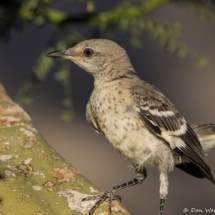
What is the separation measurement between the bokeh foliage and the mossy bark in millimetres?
753

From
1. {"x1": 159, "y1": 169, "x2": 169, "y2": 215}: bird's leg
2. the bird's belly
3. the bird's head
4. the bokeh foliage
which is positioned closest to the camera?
the bird's belly

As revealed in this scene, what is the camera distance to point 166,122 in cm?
309

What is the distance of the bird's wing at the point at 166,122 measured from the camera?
117 inches

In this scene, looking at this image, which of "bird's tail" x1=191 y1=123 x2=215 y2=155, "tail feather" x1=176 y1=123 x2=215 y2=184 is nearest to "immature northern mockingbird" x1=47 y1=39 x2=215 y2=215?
"tail feather" x1=176 y1=123 x2=215 y2=184

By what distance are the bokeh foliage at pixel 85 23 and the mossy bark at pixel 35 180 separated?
0.75 meters

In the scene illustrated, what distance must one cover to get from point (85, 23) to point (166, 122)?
1.52m

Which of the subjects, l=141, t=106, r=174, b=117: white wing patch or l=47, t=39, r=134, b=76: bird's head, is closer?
l=141, t=106, r=174, b=117: white wing patch

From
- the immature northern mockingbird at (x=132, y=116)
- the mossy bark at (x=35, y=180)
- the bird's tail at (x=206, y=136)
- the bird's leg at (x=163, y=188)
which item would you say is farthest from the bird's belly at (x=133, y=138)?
the bird's tail at (x=206, y=136)

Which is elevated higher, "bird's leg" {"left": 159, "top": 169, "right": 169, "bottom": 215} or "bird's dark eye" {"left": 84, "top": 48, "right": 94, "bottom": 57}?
"bird's dark eye" {"left": 84, "top": 48, "right": 94, "bottom": 57}

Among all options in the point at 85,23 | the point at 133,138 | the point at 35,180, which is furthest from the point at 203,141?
the point at 35,180

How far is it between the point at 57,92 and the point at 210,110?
10.8 feet

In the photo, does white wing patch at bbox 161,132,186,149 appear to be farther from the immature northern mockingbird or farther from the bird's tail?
the bird's tail

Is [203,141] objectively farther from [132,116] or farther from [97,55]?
[97,55]

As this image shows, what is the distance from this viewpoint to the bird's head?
10.8 feet
